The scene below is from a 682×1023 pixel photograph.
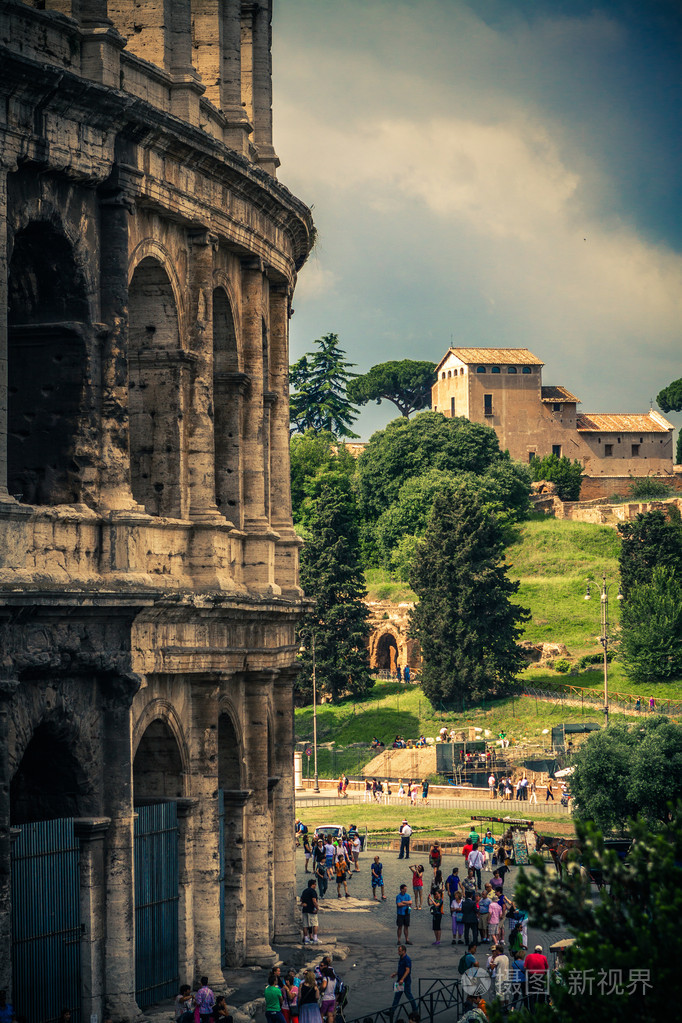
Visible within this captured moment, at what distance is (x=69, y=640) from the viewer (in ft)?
65.4

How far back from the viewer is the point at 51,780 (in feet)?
67.8

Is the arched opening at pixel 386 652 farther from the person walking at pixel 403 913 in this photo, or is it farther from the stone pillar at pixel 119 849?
the stone pillar at pixel 119 849

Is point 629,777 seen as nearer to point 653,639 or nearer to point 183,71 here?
point 183,71

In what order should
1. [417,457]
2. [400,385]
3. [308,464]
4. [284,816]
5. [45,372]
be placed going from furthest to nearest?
[400,385] < [308,464] < [417,457] < [284,816] < [45,372]

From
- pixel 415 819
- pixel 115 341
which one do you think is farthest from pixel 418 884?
pixel 115 341

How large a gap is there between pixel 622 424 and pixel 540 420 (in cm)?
681

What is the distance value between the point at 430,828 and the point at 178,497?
26979 mm

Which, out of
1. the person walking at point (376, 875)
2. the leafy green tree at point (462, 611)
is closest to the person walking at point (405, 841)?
the person walking at point (376, 875)

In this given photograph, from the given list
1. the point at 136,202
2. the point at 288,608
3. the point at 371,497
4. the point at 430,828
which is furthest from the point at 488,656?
the point at 136,202

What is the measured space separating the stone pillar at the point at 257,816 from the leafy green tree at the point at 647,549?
50332 millimetres

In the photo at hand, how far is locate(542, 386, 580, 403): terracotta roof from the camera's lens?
117 m

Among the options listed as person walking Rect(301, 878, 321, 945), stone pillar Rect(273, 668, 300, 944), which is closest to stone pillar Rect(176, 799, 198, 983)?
stone pillar Rect(273, 668, 300, 944)

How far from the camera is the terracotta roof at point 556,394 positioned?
11656cm

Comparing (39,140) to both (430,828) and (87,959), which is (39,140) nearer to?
(87,959)
